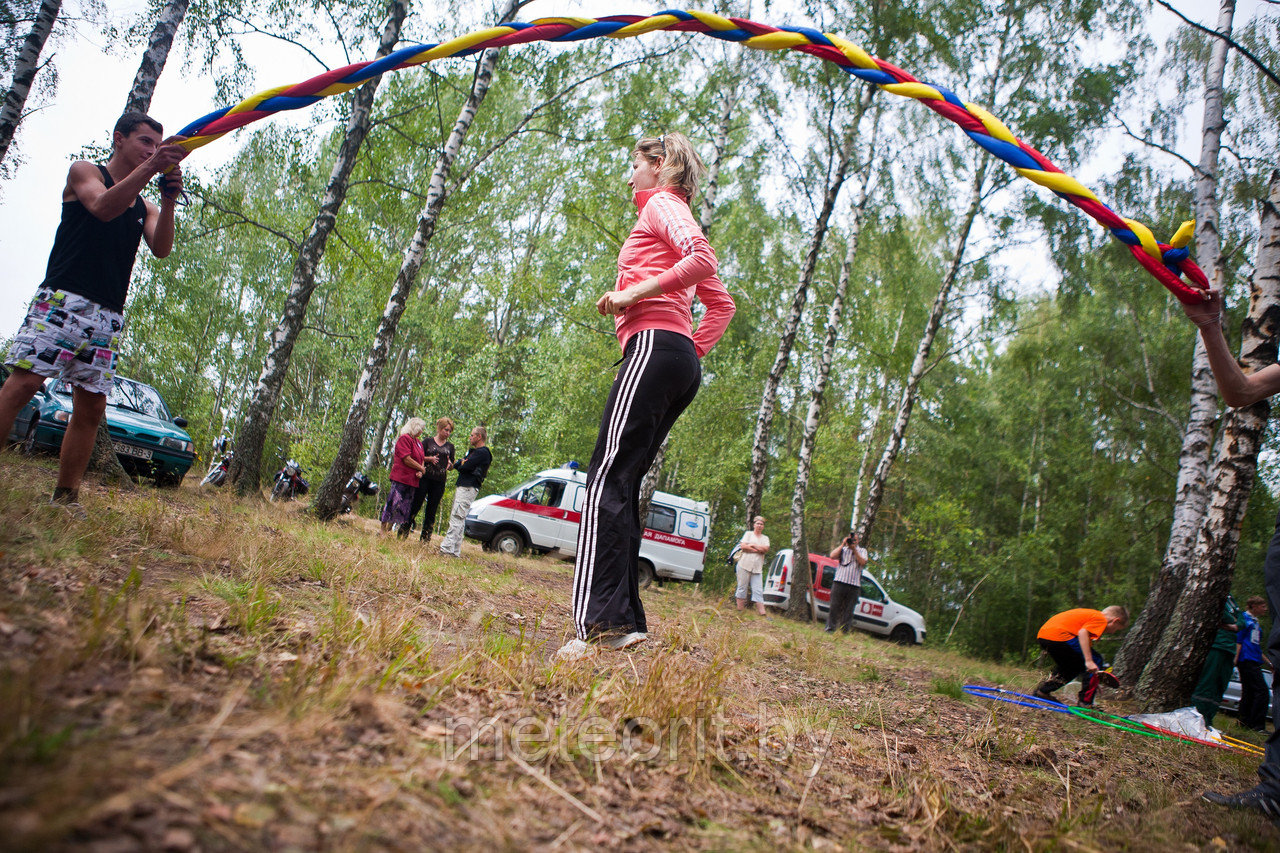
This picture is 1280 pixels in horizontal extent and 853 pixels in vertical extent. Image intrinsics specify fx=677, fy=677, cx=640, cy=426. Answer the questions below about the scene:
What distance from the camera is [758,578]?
44.0ft

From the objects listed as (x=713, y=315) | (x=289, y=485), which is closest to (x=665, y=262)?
(x=713, y=315)

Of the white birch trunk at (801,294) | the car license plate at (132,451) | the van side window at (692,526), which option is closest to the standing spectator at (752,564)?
the white birch trunk at (801,294)

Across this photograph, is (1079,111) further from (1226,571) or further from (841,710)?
(841,710)

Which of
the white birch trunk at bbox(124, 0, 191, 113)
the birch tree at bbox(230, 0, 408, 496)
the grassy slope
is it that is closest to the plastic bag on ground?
the grassy slope

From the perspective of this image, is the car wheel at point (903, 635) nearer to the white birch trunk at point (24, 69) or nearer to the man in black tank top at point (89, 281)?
the man in black tank top at point (89, 281)

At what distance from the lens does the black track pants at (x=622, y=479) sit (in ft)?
9.24

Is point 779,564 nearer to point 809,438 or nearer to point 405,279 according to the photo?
point 809,438

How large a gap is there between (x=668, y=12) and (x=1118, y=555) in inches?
1049

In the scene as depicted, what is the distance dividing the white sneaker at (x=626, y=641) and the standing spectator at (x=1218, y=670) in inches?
288

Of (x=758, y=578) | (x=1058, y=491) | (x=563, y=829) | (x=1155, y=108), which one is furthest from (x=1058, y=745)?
(x=1058, y=491)

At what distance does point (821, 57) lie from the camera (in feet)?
11.0

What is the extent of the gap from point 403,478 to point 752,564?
712cm

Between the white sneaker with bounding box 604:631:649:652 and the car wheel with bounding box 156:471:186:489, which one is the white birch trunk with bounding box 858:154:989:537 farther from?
the white sneaker with bounding box 604:631:649:652

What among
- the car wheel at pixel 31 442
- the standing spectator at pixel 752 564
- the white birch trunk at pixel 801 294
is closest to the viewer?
the car wheel at pixel 31 442
